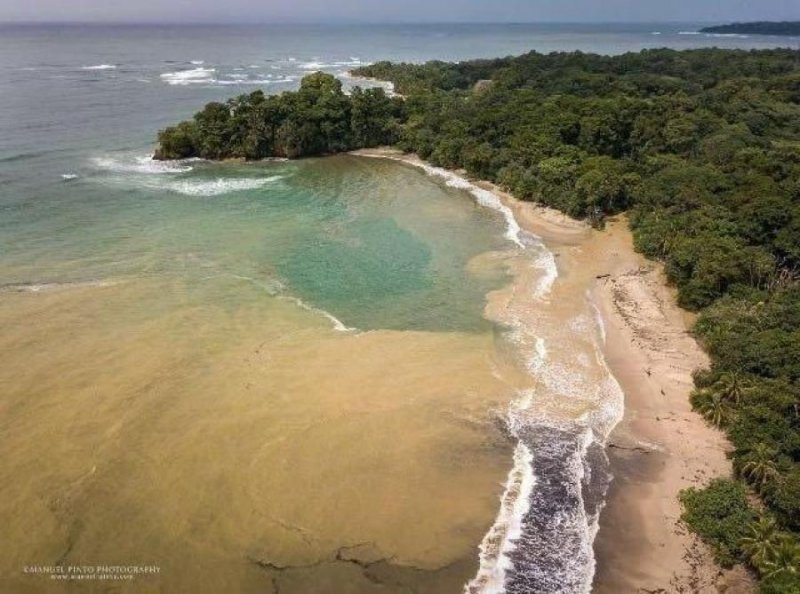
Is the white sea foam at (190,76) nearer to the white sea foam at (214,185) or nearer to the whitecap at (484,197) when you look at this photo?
the white sea foam at (214,185)

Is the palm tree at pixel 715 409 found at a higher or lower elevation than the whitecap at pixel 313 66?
lower

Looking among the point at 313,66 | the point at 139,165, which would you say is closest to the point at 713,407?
the point at 139,165

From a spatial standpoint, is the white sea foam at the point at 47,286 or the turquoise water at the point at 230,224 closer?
the white sea foam at the point at 47,286

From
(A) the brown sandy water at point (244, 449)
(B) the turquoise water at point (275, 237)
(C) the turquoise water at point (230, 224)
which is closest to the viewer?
(A) the brown sandy water at point (244, 449)

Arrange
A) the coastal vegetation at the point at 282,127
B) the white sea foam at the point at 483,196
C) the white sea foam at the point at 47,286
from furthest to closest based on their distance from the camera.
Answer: the coastal vegetation at the point at 282,127, the white sea foam at the point at 483,196, the white sea foam at the point at 47,286

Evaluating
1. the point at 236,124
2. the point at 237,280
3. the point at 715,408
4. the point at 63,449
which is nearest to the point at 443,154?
the point at 236,124

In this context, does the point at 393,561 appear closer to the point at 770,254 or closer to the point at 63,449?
the point at 63,449

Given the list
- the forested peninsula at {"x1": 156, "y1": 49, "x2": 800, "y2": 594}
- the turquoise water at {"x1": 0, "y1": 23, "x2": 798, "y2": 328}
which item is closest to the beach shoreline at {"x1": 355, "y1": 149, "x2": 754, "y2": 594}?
the forested peninsula at {"x1": 156, "y1": 49, "x2": 800, "y2": 594}

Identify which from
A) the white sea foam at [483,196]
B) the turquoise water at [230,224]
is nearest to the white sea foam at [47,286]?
the turquoise water at [230,224]

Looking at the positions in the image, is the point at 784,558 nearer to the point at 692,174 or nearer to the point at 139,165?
the point at 692,174
